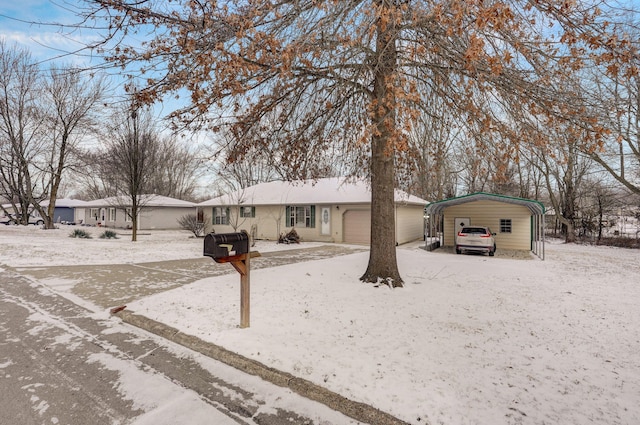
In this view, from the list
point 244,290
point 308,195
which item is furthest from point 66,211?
point 244,290

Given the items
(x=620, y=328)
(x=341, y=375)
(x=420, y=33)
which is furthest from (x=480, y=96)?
(x=341, y=375)

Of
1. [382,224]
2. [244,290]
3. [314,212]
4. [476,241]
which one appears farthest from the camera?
[314,212]

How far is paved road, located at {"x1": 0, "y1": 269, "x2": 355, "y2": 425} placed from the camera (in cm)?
275

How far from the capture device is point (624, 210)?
72.4ft

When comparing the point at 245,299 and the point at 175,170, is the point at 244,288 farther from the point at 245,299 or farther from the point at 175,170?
the point at 175,170

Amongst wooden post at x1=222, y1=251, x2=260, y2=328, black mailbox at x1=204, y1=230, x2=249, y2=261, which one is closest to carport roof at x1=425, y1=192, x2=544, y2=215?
wooden post at x1=222, y1=251, x2=260, y2=328

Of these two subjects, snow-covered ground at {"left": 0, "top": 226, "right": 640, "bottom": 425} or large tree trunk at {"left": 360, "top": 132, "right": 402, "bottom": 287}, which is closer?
snow-covered ground at {"left": 0, "top": 226, "right": 640, "bottom": 425}

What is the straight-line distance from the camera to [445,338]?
4.32 meters

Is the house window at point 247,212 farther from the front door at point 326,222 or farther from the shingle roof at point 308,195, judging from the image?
the front door at point 326,222

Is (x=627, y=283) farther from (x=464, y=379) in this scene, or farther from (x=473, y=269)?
(x=464, y=379)

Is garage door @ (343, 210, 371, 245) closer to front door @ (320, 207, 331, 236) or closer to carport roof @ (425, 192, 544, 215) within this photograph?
front door @ (320, 207, 331, 236)

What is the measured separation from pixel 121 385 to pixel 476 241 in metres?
14.1

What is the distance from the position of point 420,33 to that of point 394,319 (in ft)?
15.8

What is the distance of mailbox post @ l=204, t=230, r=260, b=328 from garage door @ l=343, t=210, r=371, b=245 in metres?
13.8
